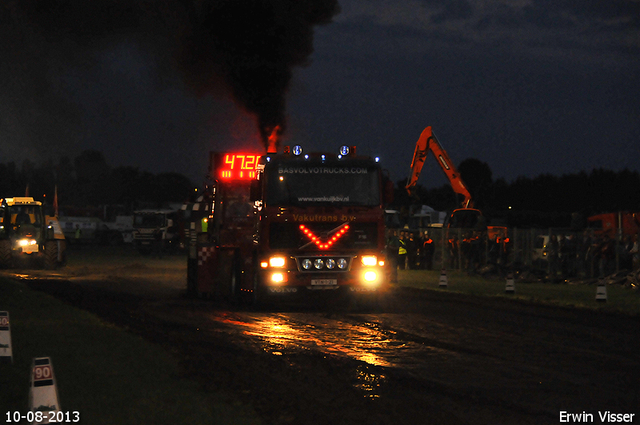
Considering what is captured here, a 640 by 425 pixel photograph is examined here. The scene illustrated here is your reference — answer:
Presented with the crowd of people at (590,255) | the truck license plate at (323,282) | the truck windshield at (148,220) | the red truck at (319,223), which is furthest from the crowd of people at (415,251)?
the truck windshield at (148,220)

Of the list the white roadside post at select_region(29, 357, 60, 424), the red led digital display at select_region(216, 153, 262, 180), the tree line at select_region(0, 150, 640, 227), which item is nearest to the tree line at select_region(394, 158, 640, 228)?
the tree line at select_region(0, 150, 640, 227)

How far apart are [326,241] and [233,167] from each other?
4283 millimetres

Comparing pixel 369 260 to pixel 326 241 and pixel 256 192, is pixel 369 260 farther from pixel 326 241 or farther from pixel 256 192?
pixel 256 192

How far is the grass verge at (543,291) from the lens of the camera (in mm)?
18509

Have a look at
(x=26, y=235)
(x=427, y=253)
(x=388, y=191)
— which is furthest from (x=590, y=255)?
(x=26, y=235)

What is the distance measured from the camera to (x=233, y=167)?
795 inches

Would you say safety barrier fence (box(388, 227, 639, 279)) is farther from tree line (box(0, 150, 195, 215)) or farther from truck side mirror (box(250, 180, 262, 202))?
tree line (box(0, 150, 195, 215))

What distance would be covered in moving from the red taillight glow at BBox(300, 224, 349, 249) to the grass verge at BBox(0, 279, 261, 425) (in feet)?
15.4

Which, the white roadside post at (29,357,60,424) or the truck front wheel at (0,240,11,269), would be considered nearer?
the white roadside post at (29,357,60,424)

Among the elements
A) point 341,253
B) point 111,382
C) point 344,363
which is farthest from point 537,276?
point 111,382

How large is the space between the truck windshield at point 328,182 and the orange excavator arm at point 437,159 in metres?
20.3

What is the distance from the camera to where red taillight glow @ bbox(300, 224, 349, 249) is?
16.9m

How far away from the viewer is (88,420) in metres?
7.02

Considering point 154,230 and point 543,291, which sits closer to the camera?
point 543,291
